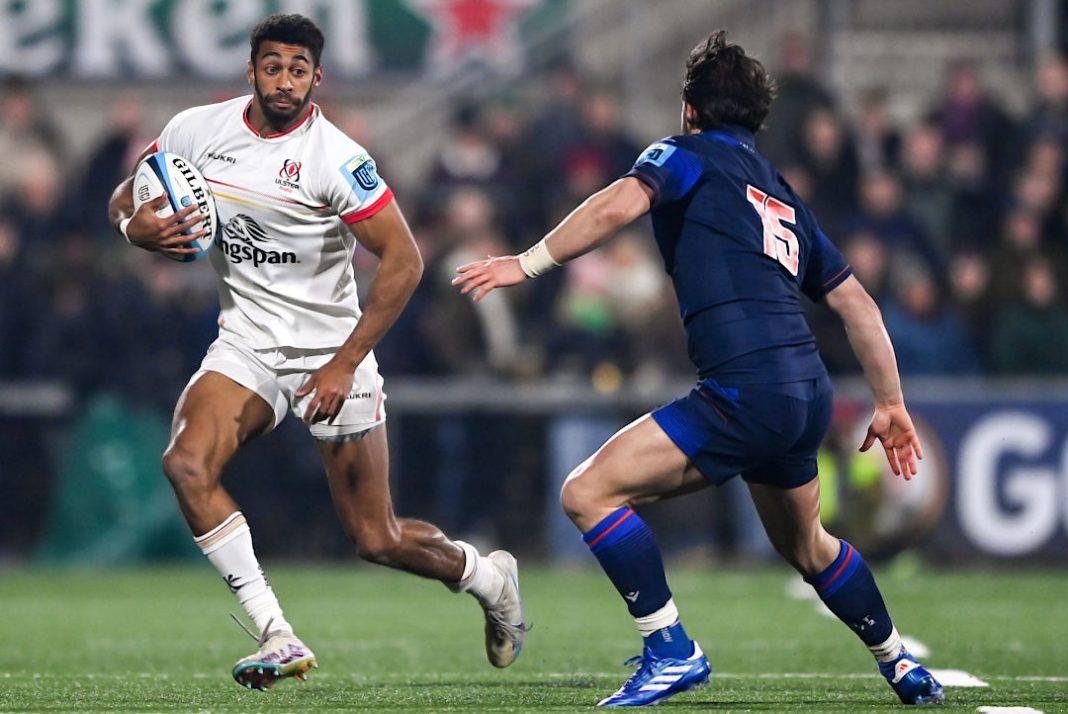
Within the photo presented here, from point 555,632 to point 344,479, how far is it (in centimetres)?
282

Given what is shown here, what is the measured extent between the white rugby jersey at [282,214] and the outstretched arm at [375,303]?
73 mm

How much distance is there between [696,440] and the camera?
6.27 metres

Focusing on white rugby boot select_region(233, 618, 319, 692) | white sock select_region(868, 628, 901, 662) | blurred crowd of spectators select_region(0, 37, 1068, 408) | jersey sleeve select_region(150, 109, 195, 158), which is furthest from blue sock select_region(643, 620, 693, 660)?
blurred crowd of spectators select_region(0, 37, 1068, 408)

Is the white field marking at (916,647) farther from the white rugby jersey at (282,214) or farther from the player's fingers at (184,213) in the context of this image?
the player's fingers at (184,213)

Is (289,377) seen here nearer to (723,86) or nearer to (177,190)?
(177,190)

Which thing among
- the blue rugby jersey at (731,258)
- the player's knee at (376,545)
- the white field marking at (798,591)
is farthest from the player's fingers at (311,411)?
the white field marking at (798,591)

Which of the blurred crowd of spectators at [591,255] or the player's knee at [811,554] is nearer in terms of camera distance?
the player's knee at [811,554]

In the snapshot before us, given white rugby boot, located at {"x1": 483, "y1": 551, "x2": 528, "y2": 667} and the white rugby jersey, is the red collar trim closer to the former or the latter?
the white rugby jersey

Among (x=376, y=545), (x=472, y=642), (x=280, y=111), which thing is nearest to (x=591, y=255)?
(x=472, y=642)

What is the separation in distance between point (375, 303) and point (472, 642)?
294 cm

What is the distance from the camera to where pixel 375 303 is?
687cm

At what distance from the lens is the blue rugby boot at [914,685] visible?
646 cm

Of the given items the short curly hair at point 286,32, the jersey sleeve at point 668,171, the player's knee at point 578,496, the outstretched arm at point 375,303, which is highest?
the short curly hair at point 286,32

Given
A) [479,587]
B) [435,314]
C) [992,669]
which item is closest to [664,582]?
[479,587]
